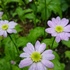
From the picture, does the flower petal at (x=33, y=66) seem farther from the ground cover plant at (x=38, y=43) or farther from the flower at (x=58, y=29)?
the flower at (x=58, y=29)

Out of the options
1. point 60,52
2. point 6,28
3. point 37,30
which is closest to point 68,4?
point 60,52

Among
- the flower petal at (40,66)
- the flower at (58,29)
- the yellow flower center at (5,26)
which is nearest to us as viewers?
the flower petal at (40,66)

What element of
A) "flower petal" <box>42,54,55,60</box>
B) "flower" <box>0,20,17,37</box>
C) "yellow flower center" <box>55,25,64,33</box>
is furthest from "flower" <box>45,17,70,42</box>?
"flower" <box>0,20,17,37</box>

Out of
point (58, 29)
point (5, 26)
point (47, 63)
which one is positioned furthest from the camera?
point (5, 26)

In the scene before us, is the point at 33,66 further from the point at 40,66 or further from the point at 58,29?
the point at 58,29

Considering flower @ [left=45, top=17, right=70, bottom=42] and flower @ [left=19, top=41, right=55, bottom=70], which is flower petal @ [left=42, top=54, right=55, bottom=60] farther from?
flower @ [left=45, top=17, right=70, bottom=42]

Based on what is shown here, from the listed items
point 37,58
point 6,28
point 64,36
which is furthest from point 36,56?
point 6,28

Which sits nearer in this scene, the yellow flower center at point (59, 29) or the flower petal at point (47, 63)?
the flower petal at point (47, 63)

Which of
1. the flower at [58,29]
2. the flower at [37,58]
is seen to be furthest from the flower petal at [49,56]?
the flower at [58,29]

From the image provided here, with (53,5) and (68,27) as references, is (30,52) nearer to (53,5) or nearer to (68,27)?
(68,27)
